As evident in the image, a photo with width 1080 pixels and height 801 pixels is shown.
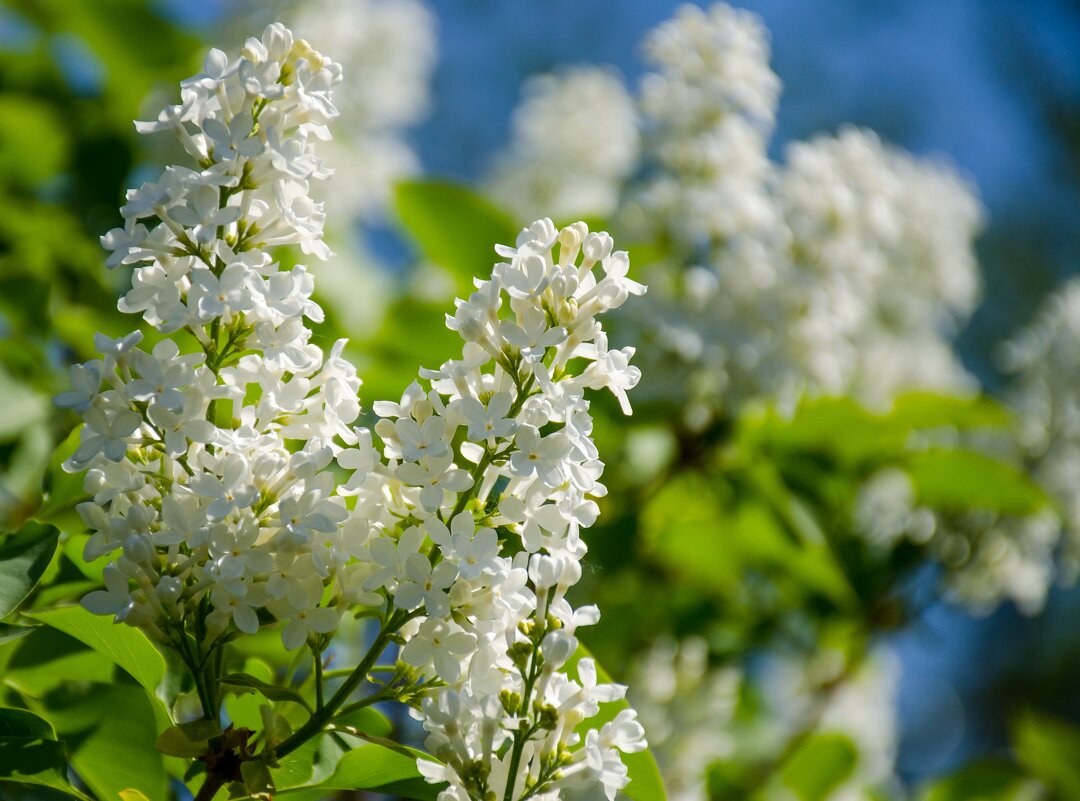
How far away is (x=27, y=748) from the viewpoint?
0.78 m

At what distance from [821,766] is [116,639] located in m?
1.10

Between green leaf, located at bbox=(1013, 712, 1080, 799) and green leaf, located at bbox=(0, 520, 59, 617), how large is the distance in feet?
5.20

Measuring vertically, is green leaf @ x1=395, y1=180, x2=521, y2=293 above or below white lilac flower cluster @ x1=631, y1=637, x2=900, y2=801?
above

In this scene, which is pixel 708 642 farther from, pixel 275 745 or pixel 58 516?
pixel 275 745

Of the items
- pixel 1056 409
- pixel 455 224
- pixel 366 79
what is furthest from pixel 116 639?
pixel 366 79

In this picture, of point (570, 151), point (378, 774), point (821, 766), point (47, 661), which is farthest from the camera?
point (570, 151)

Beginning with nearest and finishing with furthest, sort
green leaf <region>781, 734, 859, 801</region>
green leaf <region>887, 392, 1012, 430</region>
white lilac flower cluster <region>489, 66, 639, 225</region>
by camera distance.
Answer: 1. green leaf <region>781, 734, 859, 801</region>
2. green leaf <region>887, 392, 1012, 430</region>
3. white lilac flower cluster <region>489, 66, 639, 225</region>

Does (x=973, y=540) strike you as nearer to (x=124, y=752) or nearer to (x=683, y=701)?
(x=683, y=701)

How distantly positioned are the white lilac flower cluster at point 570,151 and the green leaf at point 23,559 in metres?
2.13

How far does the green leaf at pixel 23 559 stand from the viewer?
0.78 metres

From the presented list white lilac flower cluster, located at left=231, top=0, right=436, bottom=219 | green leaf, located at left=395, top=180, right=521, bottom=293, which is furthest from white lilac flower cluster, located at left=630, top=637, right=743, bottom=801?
white lilac flower cluster, located at left=231, top=0, right=436, bottom=219

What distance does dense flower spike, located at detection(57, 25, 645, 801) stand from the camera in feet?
2.30

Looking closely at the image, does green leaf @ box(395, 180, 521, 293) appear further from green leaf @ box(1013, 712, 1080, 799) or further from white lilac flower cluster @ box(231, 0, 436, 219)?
green leaf @ box(1013, 712, 1080, 799)

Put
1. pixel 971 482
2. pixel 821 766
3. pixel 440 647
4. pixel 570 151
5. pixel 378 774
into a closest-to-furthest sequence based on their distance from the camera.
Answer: pixel 440 647 → pixel 378 774 → pixel 821 766 → pixel 971 482 → pixel 570 151
